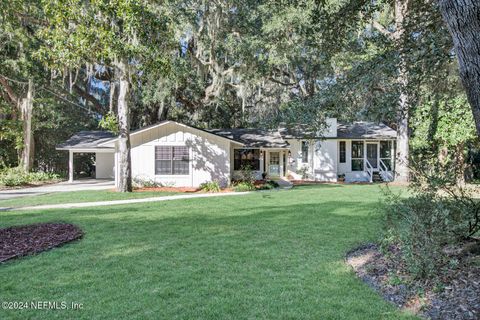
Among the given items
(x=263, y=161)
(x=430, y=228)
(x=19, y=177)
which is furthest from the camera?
(x=263, y=161)

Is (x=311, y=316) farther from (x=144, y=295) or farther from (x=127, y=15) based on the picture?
(x=127, y=15)

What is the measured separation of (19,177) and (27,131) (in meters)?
3.40

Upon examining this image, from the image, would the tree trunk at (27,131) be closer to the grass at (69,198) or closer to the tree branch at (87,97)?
the tree branch at (87,97)

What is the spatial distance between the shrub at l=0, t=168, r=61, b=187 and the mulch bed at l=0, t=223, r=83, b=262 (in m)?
12.7

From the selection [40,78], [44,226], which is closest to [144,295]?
[44,226]

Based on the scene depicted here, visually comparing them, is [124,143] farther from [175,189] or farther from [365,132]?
[365,132]

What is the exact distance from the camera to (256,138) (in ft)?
70.9

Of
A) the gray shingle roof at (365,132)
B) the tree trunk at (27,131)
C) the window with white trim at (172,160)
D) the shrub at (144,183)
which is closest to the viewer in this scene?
the shrub at (144,183)

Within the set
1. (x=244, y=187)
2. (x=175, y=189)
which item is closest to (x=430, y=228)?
(x=244, y=187)

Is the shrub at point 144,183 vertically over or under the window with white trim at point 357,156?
under

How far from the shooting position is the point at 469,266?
4.32 meters

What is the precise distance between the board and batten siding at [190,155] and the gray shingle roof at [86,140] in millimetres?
4635

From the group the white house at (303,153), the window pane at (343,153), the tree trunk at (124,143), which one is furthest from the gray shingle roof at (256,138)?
the tree trunk at (124,143)

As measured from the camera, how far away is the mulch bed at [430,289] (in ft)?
11.5
